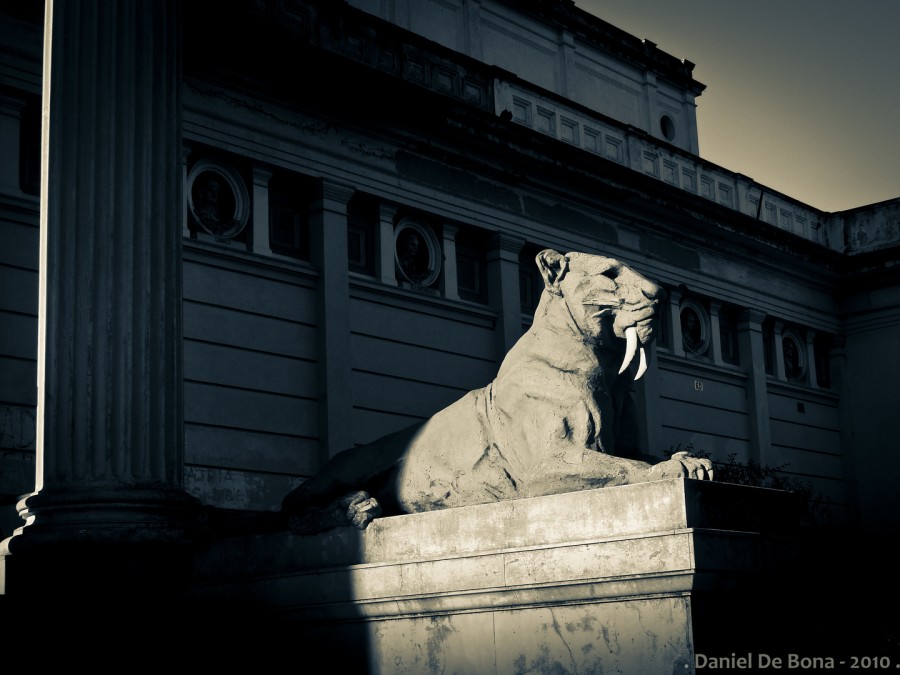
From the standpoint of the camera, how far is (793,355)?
26.8 meters

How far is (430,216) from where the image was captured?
18766 millimetres

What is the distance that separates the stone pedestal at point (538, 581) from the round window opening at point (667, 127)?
2167cm

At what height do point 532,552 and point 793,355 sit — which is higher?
point 793,355

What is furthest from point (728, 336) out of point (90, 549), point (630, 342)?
point (90, 549)

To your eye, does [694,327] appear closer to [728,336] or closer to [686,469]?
[728,336]

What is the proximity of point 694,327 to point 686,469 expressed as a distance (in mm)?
17925

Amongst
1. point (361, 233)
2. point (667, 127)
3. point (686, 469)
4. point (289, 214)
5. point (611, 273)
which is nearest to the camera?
point (686, 469)

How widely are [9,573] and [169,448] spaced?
1.21m

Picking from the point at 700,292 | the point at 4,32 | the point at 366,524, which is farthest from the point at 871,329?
the point at 366,524

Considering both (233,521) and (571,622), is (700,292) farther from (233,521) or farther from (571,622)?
(571,622)

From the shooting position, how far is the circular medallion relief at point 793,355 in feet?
87.2

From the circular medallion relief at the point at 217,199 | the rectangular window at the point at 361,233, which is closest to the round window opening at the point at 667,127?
the rectangular window at the point at 361,233

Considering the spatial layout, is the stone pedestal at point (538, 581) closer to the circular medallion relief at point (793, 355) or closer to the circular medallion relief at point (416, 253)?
the circular medallion relief at point (416, 253)

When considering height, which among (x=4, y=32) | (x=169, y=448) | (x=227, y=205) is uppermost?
(x=4, y=32)
